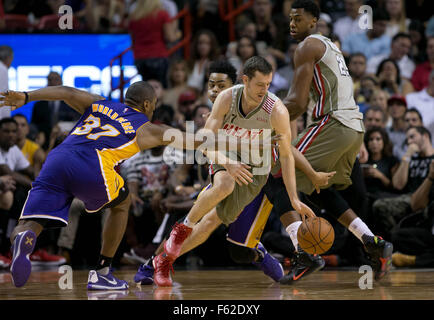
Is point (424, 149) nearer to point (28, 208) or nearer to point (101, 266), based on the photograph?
point (101, 266)

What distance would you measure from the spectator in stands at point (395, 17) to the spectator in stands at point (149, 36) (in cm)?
326

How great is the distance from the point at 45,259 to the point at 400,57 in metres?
5.54

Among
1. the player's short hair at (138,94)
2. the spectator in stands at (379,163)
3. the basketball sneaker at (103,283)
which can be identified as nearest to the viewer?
the basketball sneaker at (103,283)

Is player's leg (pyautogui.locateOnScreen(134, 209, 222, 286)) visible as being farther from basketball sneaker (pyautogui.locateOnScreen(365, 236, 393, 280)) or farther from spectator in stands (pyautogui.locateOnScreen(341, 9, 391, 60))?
spectator in stands (pyautogui.locateOnScreen(341, 9, 391, 60))

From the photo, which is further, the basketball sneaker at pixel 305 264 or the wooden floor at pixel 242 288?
the basketball sneaker at pixel 305 264

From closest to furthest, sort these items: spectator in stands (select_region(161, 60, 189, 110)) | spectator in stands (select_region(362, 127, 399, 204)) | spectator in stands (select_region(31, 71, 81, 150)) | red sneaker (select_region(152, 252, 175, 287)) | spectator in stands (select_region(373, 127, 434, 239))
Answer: red sneaker (select_region(152, 252, 175, 287)) → spectator in stands (select_region(373, 127, 434, 239)) → spectator in stands (select_region(362, 127, 399, 204)) → spectator in stands (select_region(31, 71, 81, 150)) → spectator in stands (select_region(161, 60, 189, 110))

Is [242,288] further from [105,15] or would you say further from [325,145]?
[105,15]

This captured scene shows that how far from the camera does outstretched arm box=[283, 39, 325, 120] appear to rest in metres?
5.40

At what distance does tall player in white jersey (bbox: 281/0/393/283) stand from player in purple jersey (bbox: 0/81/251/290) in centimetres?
79

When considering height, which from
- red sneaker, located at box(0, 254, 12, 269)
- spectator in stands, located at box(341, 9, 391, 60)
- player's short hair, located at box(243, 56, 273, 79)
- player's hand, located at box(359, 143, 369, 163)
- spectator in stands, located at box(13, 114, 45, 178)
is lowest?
red sneaker, located at box(0, 254, 12, 269)

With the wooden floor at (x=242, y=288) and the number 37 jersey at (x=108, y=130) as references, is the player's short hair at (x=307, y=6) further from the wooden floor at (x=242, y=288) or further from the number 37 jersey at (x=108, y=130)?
the wooden floor at (x=242, y=288)

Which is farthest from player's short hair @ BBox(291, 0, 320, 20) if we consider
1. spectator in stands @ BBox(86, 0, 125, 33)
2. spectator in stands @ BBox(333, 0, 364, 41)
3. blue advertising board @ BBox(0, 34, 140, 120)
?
spectator in stands @ BBox(86, 0, 125, 33)

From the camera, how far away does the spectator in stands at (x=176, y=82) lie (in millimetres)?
10241

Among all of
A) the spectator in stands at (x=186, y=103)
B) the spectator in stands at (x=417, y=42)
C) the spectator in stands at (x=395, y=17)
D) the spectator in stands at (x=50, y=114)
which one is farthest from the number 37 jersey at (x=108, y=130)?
the spectator in stands at (x=395, y=17)
